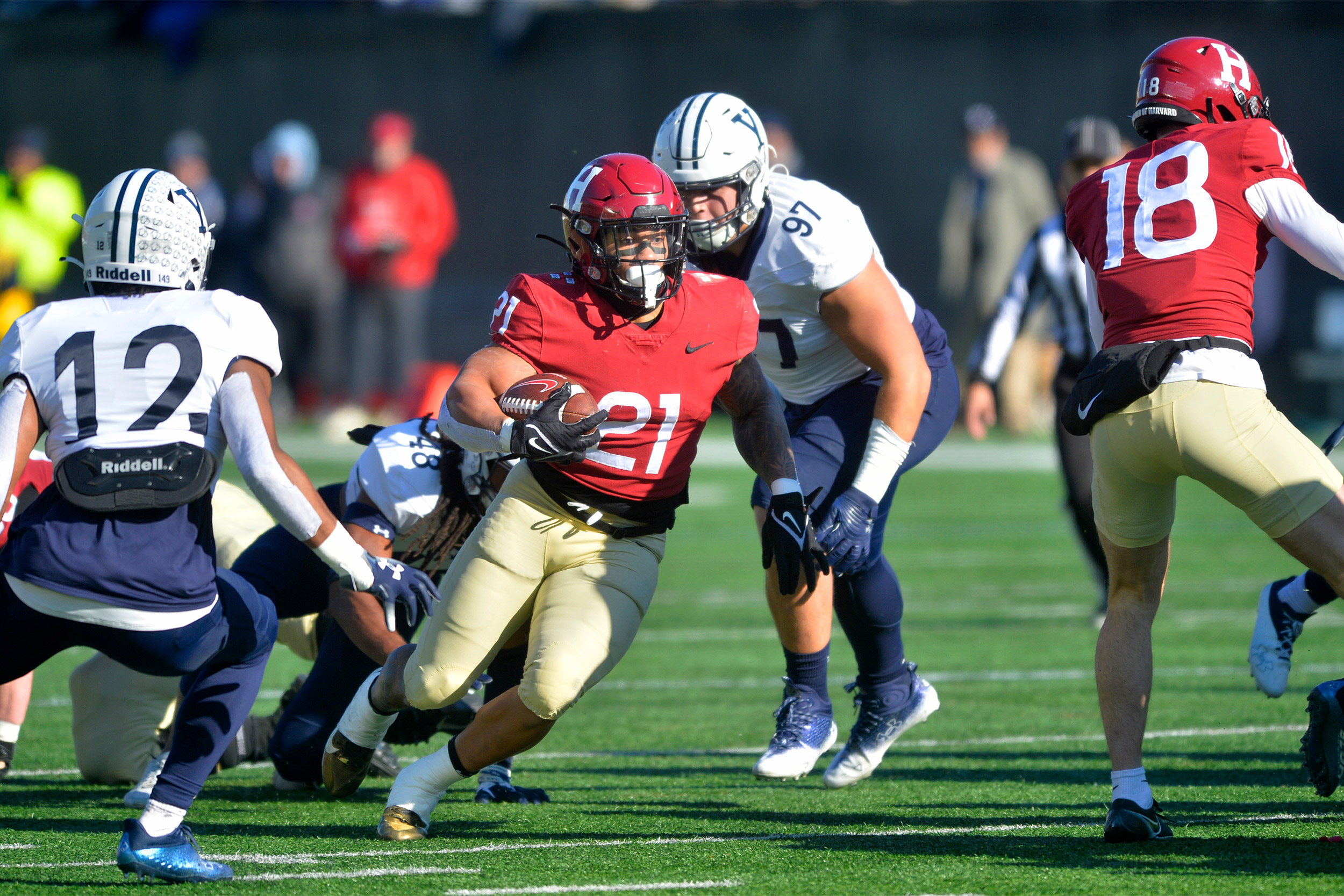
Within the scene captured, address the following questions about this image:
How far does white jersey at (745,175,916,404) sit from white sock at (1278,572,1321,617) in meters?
1.32

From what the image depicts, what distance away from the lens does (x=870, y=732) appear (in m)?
5.13

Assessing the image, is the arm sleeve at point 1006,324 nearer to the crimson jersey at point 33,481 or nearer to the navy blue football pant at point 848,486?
the navy blue football pant at point 848,486

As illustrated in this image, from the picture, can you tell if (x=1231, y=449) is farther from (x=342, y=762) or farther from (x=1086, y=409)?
(x=342, y=762)

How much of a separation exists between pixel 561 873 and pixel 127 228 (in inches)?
66.8

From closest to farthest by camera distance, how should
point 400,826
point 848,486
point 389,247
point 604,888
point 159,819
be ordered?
point 604,888, point 159,819, point 400,826, point 848,486, point 389,247

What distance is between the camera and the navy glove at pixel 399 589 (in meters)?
4.01

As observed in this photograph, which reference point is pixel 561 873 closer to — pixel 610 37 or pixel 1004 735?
pixel 1004 735

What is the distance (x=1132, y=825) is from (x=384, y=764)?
2237mm

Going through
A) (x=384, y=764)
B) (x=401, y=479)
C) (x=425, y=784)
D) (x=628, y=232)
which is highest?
(x=628, y=232)

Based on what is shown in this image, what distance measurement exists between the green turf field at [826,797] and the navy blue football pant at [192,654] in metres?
0.26

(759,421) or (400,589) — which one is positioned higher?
(759,421)

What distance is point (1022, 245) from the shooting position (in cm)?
1491

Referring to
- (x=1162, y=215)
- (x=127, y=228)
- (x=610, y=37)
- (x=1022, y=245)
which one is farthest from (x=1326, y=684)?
(x=610, y=37)

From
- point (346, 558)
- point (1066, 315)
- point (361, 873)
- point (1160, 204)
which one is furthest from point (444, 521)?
point (1066, 315)
